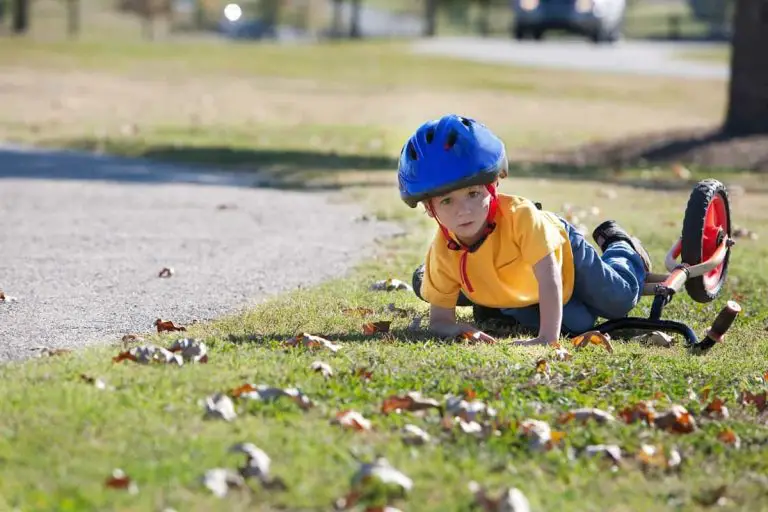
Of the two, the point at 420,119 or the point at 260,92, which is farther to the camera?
the point at 260,92

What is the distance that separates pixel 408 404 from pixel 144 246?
4.76m

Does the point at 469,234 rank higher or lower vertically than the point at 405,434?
higher

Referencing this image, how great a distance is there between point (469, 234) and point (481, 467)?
1.98 meters

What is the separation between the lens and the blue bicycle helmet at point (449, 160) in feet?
Answer: 19.4

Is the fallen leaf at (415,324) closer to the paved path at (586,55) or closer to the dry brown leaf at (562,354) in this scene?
the dry brown leaf at (562,354)

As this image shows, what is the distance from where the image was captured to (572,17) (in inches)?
1630

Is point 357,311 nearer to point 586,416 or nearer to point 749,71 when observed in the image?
point 586,416

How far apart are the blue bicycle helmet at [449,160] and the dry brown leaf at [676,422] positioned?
152 centimetres

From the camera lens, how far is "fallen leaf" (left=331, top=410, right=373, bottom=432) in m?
4.59

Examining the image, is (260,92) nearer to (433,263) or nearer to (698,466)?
(433,263)

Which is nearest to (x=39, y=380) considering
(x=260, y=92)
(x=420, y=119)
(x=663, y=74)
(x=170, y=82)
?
(x=420, y=119)

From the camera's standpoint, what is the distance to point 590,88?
28391mm

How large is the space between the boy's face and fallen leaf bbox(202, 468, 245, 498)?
2.27m

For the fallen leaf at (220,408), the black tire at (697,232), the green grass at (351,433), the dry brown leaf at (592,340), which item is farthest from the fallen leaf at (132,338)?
the black tire at (697,232)
